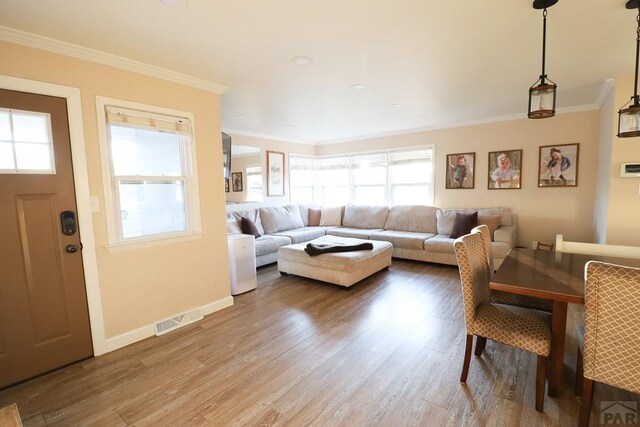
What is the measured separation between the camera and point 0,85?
1936 mm

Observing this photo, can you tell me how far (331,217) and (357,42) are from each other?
4.40 meters

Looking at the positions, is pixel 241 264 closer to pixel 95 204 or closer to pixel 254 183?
pixel 95 204

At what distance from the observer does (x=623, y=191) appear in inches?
117

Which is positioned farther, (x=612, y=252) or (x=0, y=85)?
(x=612, y=252)

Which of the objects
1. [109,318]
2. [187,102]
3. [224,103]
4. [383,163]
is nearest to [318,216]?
[383,163]

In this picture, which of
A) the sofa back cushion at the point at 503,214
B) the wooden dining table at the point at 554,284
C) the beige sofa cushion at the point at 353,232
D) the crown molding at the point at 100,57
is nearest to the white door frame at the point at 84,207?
the crown molding at the point at 100,57

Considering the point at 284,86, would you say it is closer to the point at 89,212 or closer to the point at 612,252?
the point at 89,212

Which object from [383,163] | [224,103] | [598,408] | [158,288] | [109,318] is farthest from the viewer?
[383,163]

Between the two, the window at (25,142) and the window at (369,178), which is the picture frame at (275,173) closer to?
the window at (369,178)

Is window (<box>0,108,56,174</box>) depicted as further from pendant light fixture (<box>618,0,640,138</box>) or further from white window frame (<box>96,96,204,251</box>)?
pendant light fixture (<box>618,0,640,138</box>)

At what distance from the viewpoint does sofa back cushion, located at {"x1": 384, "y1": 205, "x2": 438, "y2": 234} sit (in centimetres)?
535

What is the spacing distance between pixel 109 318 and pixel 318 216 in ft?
14.5

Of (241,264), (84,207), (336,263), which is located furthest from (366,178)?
(84,207)

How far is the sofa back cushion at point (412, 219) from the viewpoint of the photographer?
5.35m
